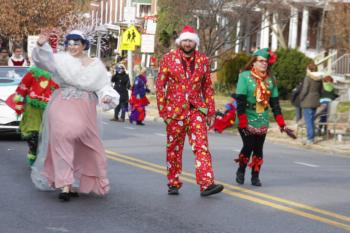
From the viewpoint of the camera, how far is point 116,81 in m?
27.8

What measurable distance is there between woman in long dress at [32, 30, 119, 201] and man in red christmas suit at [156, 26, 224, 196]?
592 millimetres

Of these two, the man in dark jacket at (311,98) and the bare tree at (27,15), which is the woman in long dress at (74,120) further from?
the bare tree at (27,15)

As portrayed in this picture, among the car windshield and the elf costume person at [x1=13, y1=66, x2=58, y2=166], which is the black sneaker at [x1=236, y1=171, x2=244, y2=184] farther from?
the car windshield


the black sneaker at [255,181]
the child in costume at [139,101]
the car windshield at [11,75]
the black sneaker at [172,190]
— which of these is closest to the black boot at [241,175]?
the black sneaker at [255,181]

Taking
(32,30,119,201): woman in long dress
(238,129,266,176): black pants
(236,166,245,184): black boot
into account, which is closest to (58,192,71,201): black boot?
(32,30,119,201): woman in long dress

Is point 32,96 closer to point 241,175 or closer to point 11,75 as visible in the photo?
point 241,175

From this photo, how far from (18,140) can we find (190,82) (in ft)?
25.5

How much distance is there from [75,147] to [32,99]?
2.38 meters

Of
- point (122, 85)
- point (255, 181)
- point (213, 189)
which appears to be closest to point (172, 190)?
point (213, 189)

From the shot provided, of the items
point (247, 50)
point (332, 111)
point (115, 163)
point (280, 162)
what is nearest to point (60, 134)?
point (115, 163)

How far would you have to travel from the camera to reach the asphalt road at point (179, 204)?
27.7 ft

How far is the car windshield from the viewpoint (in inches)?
683

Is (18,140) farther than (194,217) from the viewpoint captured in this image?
Yes

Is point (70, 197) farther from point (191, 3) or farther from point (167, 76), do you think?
point (191, 3)
